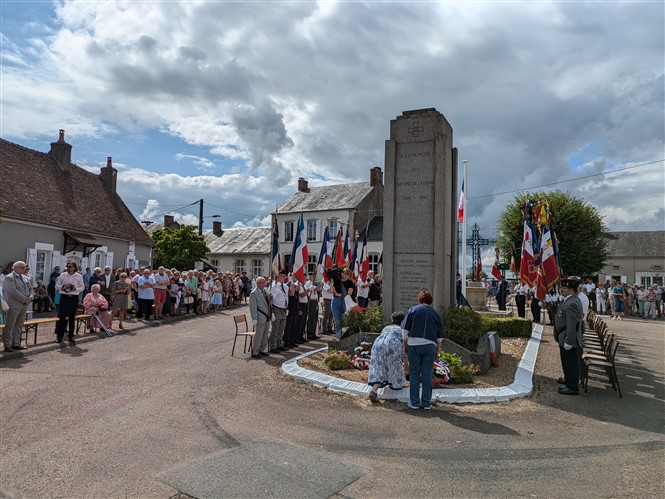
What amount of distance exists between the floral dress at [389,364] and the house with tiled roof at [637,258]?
51.9 meters

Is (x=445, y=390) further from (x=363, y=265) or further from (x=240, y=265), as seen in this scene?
(x=240, y=265)

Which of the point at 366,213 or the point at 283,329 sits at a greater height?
the point at 366,213

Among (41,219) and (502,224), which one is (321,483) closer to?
(41,219)

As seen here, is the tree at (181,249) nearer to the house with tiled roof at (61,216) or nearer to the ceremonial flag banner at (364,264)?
the house with tiled roof at (61,216)

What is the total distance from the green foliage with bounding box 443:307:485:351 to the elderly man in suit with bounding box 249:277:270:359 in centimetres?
410

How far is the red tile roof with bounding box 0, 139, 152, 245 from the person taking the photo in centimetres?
2100

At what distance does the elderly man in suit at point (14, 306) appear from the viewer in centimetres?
1059

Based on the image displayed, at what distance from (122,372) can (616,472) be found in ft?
26.6

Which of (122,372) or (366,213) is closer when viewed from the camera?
(122,372)

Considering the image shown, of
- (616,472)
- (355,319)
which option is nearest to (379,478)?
(616,472)

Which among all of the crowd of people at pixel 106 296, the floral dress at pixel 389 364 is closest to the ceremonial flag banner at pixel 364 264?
the crowd of people at pixel 106 296

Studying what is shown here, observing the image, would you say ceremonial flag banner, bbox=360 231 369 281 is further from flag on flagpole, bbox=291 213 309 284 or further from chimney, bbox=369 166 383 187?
chimney, bbox=369 166 383 187

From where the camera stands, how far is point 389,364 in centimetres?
741

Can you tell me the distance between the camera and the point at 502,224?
1492 inches
